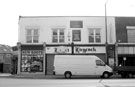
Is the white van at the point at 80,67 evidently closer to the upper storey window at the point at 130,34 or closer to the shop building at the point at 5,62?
the upper storey window at the point at 130,34

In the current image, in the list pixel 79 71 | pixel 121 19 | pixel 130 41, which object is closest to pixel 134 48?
pixel 130 41

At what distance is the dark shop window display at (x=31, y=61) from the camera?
29.5 m

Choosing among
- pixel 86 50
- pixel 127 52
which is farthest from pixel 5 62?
pixel 127 52

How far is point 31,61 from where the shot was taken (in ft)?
97.0

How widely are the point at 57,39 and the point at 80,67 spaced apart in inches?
291

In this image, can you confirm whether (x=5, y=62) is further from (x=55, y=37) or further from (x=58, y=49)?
(x=58, y=49)

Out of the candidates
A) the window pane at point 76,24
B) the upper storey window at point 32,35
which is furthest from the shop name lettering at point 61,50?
the window pane at point 76,24

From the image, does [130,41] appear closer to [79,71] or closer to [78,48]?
[78,48]

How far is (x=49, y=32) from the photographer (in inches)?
1177

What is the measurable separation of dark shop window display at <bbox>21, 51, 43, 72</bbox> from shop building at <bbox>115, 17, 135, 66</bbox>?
1079cm

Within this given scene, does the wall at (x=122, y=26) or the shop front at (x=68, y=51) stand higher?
the wall at (x=122, y=26)

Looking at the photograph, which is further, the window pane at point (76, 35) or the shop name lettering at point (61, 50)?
the window pane at point (76, 35)

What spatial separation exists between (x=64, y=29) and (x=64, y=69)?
7945 mm

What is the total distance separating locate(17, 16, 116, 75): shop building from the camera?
2930 centimetres
